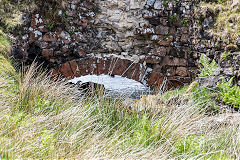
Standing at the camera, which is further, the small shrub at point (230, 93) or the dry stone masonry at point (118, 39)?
the dry stone masonry at point (118, 39)

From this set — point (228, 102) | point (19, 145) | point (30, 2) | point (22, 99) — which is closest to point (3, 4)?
point (30, 2)

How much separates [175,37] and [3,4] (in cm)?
358

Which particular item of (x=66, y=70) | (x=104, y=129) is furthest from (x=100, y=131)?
(x=66, y=70)

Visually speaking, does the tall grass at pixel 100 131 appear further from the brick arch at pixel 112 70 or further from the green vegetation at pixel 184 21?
the green vegetation at pixel 184 21

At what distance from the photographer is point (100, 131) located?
277 centimetres

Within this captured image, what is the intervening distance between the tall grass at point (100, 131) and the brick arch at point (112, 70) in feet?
5.57

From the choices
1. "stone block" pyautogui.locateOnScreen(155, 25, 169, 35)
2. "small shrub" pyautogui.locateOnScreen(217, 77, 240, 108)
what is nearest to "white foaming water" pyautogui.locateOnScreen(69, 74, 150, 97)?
"stone block" pyautogui.locateOnScreen(155, 25, 169, 35)

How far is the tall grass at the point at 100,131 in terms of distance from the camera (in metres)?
2.14

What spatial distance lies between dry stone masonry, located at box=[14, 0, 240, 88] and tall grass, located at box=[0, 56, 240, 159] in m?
1.88

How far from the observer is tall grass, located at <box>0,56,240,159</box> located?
214cm

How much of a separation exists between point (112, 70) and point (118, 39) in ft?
2.75

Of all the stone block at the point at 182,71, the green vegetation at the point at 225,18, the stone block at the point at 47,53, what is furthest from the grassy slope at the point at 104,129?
the stone block at the point at 182,71

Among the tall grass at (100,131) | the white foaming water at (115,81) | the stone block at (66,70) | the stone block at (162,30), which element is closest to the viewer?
the tall grass at (100,131)

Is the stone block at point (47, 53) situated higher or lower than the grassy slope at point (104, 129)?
higher
